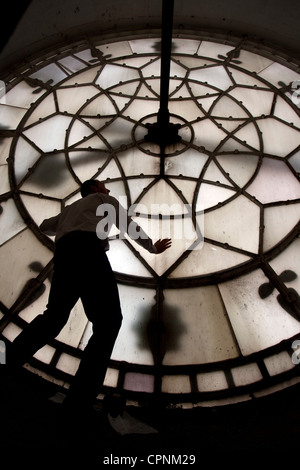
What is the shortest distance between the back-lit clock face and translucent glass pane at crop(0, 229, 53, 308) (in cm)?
2

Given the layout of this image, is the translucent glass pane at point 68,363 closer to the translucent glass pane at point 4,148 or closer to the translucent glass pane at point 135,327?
the translucent glass pane at point 135,327

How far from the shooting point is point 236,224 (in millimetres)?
6137

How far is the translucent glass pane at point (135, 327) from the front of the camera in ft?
16.9

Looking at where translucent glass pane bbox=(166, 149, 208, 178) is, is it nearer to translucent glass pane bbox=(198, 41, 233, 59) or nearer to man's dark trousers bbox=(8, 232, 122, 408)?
translucent glass pane bbox=(198, 41, 233, 59)

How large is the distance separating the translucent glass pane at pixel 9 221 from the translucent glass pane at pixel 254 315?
3522 mm

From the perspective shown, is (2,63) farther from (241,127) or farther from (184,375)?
(184,375)

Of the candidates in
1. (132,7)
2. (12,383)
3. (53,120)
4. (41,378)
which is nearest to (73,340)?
(41,378)

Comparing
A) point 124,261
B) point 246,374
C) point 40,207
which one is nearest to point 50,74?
point 40,207

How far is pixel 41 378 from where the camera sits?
4543 millimetres

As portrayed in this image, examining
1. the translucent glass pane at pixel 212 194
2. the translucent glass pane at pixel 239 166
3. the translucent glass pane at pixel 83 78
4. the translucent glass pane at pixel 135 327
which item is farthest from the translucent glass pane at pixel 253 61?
the translucent glass pane at pixel 135 327

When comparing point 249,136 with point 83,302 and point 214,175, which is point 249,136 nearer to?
point 214,175

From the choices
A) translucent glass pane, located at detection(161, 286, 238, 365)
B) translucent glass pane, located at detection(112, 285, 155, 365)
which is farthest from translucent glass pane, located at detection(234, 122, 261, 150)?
translucent glass pane, located at detection(112, 285, 155, 365)

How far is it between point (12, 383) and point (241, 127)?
238 inches

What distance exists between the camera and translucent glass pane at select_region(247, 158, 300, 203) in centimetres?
641
